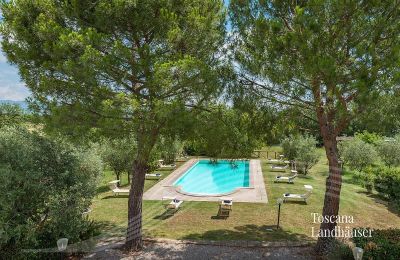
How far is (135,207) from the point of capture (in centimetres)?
1172

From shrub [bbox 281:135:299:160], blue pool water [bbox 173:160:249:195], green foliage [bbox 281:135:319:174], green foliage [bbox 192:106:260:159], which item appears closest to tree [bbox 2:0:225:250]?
green foliage [bbox 192:106:260:159]

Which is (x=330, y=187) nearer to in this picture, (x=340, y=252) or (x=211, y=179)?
(x=340, y=252)

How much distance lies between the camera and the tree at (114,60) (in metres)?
8.85

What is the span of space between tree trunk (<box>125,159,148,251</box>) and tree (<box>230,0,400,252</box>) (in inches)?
216

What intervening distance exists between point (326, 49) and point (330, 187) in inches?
190

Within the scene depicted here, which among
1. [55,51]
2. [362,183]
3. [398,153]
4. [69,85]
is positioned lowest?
[362,183]

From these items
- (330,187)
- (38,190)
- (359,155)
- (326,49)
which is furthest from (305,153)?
(38,190)

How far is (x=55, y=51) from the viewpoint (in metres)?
8.70

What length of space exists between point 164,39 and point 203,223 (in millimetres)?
8872

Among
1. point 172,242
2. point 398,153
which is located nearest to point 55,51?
point 172,242

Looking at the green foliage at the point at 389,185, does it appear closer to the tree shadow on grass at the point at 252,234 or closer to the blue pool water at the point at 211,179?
the tree shadow on grass at the point at 252,234

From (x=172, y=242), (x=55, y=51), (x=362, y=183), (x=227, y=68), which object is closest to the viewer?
(x=55, y=51)

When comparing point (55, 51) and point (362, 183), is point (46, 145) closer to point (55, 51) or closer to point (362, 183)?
point (55, 51)

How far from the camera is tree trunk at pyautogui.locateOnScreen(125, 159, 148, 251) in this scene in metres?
11.6
